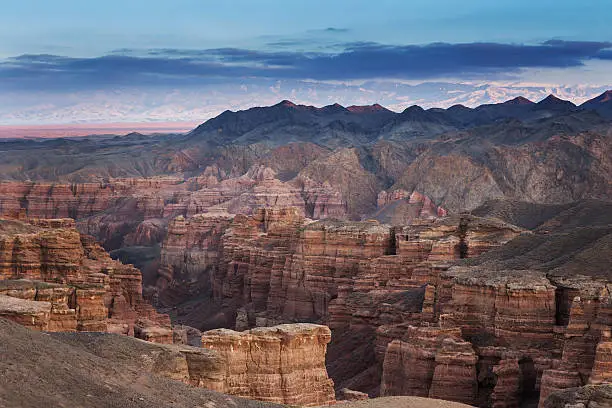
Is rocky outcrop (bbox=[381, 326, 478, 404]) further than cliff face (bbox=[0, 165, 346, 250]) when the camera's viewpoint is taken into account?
No

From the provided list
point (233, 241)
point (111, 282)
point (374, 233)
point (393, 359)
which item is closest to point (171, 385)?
point (393, 359)

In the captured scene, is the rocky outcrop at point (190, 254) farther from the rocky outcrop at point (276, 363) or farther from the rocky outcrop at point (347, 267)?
the rocky outcrop at point (276, 363)

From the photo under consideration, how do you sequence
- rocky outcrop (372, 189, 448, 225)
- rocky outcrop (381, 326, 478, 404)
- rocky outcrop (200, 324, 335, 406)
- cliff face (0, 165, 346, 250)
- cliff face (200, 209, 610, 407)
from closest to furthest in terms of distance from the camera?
rocky outcrop (200, 324, 335, 406) → cliff face (200, 209, 610, 407) → rocky outcrop (381, 326, 478, 404) → rocky outcrop (372, 189, 448, 225) → cliff face (0, 165, 346, 250)

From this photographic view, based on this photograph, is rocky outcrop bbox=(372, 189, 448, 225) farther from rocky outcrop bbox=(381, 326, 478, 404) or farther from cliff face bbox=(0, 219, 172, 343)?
rocky outcrop bbox=(381, 326, 478, 404)

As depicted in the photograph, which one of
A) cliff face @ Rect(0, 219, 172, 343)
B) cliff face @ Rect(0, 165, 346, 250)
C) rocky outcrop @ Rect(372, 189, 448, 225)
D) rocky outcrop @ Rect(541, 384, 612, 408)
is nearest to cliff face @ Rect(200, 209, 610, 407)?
cliff face @ Rect(0, 219, 172, 343)

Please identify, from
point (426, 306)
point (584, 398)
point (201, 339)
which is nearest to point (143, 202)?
point (426, 306)

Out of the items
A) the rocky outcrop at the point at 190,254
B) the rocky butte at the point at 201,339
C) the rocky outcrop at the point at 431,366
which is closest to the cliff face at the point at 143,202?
the rocky outcrop at the point at 190,254

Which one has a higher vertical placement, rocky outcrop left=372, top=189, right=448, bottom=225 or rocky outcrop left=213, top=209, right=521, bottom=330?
rocky outcrop left=213, top=209, right=521, bottom=330
